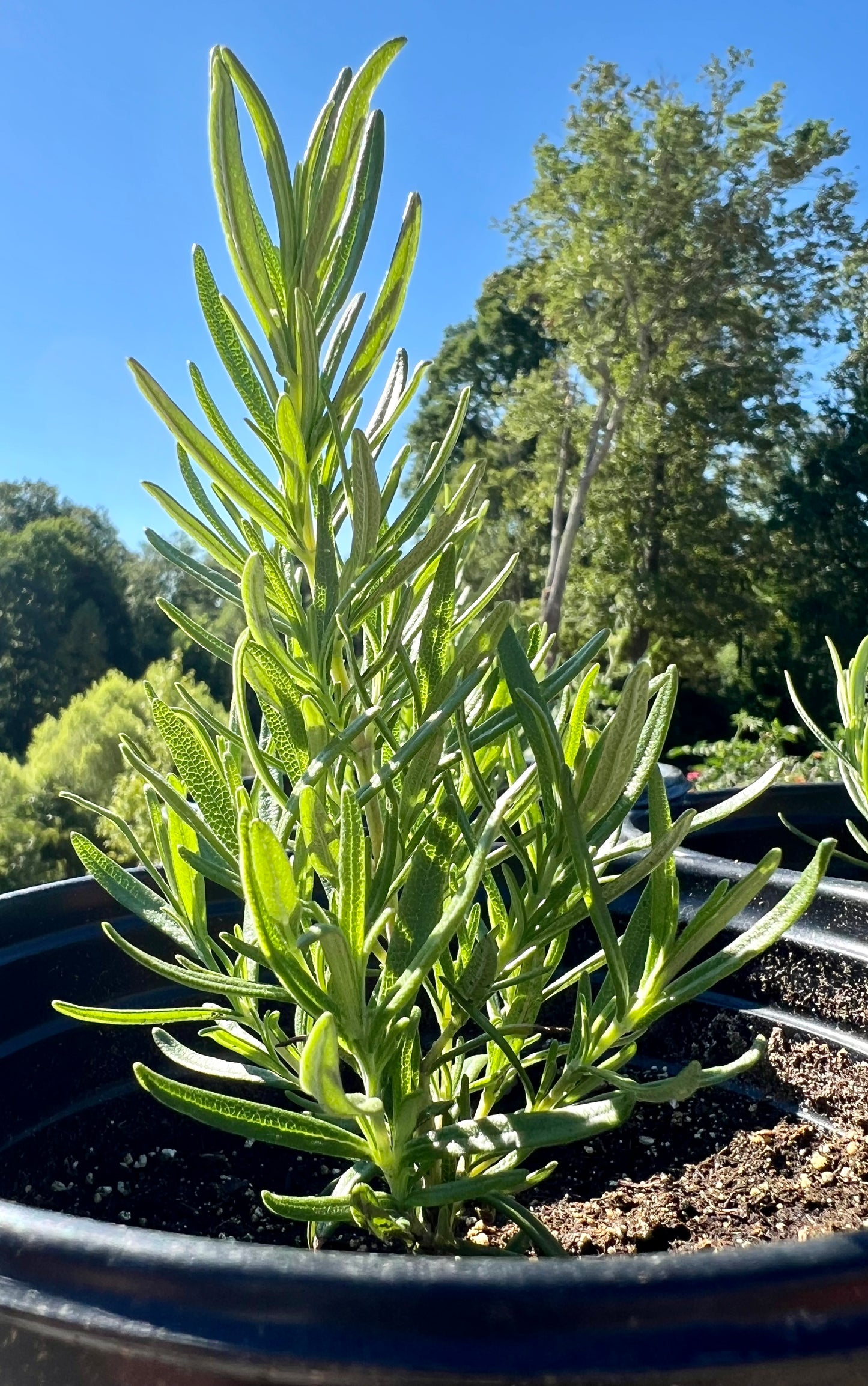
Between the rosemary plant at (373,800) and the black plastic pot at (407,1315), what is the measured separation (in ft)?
0.27

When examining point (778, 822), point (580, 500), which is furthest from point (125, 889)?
point (580, 500)

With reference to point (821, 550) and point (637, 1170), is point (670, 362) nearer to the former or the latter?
point (821, 550)

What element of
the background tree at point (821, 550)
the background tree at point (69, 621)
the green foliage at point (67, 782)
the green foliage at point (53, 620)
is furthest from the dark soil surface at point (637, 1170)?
the background tree at point (821, 550)

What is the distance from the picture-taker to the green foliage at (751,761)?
3.29 meters

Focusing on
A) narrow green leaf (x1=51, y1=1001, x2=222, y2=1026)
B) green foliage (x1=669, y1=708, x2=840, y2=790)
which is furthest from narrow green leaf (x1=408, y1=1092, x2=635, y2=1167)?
green foliage (x1=669, y1=708, x2=840, y2=790)

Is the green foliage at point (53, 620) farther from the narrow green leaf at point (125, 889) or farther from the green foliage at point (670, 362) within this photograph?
the narrow green leaf at point (125, 889)

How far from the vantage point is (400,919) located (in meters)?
0.36

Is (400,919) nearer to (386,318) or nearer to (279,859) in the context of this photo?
(279,859)

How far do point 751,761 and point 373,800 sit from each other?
4.63 m

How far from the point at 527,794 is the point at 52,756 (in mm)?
4504

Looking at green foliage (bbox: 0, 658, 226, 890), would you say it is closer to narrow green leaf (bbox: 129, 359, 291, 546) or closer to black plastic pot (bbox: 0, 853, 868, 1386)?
narrow green leaf (bbox: 129, 359, 291, 546)

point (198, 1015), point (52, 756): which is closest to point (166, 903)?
point (198, 1015)

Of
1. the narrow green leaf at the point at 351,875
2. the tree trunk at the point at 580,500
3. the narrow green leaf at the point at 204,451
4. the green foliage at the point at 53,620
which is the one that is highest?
the green foliage at the point at 53,620

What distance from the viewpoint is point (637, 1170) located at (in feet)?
1.79
